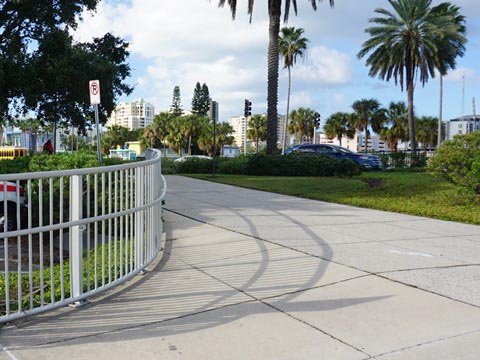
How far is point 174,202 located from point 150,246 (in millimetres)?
6265

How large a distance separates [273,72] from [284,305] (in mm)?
22658

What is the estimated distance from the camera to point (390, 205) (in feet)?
40.2

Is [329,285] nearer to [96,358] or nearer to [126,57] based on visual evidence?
[96,358]

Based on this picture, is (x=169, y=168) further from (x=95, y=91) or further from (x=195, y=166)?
(x=95, y=91)

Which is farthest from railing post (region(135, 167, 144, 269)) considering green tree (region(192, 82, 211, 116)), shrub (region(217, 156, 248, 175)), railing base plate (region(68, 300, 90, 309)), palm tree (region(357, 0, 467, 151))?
green tree (region(192, 82, 211, 116))

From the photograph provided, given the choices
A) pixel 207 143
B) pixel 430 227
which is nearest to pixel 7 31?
pixel 430 227

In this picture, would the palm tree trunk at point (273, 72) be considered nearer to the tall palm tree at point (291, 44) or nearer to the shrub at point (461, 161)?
the shrub at point (461, 161)

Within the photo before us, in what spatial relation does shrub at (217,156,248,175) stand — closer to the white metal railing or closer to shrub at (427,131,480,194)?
shrub at (427,131,480,194)

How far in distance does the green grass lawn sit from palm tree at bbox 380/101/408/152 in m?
55.4

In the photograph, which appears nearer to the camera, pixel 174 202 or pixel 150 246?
pixel 150 246

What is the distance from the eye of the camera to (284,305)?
4.71 meters

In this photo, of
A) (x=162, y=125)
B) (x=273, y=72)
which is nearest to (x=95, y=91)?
(x=273, y=72)

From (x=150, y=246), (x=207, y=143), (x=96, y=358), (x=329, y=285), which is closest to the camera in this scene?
(x=96, y=358)

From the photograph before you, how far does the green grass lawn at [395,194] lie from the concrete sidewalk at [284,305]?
2848 mm
